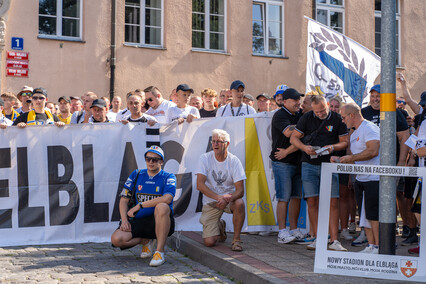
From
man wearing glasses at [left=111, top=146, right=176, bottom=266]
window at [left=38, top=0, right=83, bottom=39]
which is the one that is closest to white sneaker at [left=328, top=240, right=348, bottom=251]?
man wearing glasses at [left=111, top=146, right=176, bottom=266]

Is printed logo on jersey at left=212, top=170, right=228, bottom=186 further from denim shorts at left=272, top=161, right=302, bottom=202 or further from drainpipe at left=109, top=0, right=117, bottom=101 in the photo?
drainpipe at left=109, top=0, right=117, bottom=101

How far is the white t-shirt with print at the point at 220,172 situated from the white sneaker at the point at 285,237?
89 cm

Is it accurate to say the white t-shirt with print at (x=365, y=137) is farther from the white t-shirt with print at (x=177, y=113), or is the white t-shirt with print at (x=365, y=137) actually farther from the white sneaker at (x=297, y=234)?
the white t-shirt with print at (x=177, y=113)

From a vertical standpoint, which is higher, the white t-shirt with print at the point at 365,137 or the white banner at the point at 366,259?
the white t-shirt with print at the point at 365,137

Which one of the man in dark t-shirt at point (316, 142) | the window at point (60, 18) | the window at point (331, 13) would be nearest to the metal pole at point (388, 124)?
the man in dark t-shirt at point (316, 142)

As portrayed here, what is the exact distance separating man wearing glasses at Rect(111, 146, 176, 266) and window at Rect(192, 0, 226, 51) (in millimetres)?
10961

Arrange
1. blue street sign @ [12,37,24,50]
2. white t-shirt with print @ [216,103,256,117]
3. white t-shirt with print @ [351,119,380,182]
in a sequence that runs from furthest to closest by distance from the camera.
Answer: blue street sign @ [12,37,24,50], white t-shirt with print @ [216,103,256,117], white t-shirt with print @ [351,119,380,182]

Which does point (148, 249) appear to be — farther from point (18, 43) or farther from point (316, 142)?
point (18, 43)

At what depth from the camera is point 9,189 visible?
29.6 feet

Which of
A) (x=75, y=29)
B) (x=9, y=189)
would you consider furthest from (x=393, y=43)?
(x=75, y=29)

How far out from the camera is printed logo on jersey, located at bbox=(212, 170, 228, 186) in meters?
8.28

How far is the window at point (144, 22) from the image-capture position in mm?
17562

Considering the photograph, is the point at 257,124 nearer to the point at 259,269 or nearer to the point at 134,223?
the point at 134,223

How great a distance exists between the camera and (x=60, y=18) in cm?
1669
